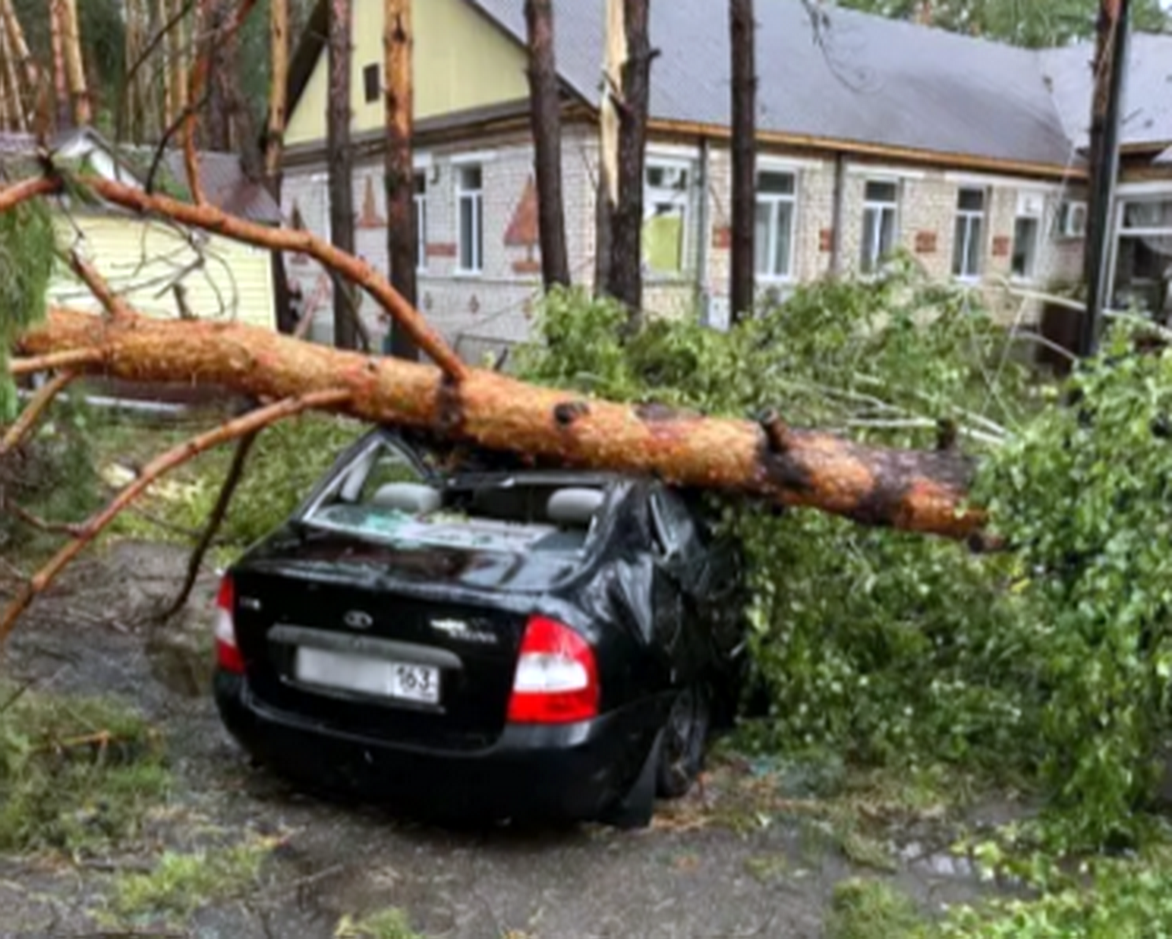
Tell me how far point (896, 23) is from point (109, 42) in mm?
15561

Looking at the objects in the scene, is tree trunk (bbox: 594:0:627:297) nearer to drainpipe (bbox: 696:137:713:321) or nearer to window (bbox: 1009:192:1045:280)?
drainpipe (bbox: 696:137:713:321)

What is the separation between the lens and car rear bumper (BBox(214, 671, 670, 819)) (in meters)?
3.34

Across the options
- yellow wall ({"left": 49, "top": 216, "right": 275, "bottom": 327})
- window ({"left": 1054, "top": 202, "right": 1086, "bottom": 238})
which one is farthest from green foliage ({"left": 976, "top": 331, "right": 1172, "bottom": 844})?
window ({"left": 1054, "top": 202, "right": 1086, "bottom": 238})

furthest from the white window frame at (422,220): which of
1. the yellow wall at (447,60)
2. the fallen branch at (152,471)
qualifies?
the fallen branch at (152,471)

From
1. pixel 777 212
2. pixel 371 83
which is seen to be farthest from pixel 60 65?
pixel 777 212

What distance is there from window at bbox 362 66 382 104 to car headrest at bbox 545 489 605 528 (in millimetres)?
17109

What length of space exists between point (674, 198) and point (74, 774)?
43.5 ft

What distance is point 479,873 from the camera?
11.4ft

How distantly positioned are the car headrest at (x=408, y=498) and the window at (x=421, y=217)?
49.1ft

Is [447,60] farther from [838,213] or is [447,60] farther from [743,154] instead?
[743,154]

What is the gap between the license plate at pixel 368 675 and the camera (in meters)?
3.41

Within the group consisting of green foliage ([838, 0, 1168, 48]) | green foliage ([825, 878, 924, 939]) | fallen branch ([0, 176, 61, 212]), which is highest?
green foliage ([838, 0, 1168, 48])

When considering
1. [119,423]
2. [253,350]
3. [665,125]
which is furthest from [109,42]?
[253,350]

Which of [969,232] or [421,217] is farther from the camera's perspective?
[969,232]
